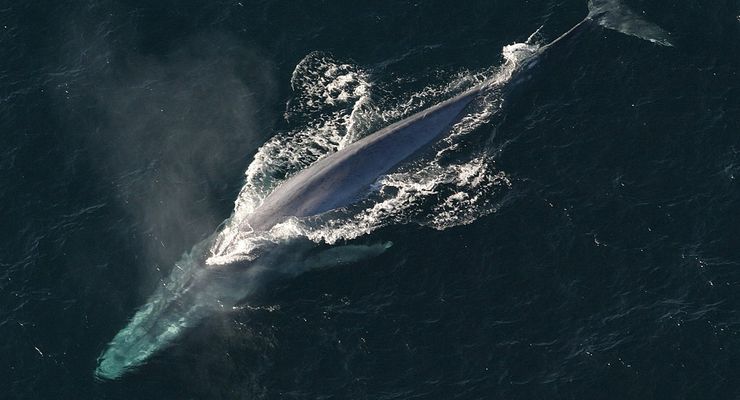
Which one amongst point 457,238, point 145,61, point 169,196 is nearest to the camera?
point 457,238

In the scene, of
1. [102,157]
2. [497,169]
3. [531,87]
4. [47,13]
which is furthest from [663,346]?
[47,13]

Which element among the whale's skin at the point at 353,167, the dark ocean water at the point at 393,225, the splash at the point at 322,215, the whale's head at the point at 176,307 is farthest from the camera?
the whale's skin at the point at 353,167

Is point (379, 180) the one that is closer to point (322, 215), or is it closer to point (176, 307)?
point (322, 215)

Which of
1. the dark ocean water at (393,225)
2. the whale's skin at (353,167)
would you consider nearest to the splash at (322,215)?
the whale's skin at (353,167)

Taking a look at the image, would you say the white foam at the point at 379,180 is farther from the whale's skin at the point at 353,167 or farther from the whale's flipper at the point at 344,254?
the whale's flipper at the point at 344,254

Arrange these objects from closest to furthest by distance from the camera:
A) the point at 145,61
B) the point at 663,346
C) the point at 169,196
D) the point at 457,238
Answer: the point at 663,346 → the point at 457,238 → the point at 169,196 → the point at 145,61

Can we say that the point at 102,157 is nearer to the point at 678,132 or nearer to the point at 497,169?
the point at 497,169
